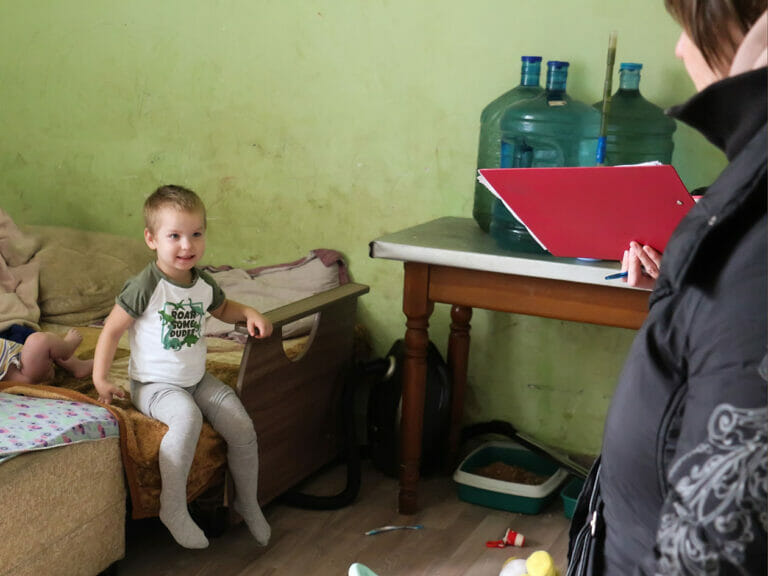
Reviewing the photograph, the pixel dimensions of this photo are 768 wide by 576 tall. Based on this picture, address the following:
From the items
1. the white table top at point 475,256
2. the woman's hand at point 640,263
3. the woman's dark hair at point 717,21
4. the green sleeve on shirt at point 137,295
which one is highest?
the woman's dark hair at point 717,21

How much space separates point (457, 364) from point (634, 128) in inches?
31.4

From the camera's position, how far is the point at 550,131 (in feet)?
7.35

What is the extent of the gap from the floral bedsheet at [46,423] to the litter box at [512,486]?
0.97m

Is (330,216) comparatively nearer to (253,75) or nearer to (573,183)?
(253,75)

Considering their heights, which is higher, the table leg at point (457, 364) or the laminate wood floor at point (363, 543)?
the table leg at point (457, 364)

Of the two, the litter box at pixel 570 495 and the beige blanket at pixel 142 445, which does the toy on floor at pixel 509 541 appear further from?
the beige blanket at pixel 142 445

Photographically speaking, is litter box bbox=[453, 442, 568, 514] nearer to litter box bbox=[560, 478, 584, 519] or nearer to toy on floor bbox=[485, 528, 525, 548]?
litter box bbox=[560, 478, 584, 519]

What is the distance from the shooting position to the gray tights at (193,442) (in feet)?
6.35

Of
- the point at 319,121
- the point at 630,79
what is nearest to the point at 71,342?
the point at 319,121

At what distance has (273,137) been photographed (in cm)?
276

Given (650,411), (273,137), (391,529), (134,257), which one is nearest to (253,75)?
(273,137)

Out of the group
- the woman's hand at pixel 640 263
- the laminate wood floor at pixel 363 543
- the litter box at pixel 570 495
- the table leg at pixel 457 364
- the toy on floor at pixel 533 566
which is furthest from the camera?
the table leg at pixel 457 364

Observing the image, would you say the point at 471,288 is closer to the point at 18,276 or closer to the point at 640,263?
the point at 640,263

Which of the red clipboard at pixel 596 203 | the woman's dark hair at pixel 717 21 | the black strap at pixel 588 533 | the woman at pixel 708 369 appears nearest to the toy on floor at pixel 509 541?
the red clipboard at pixel 596 203
